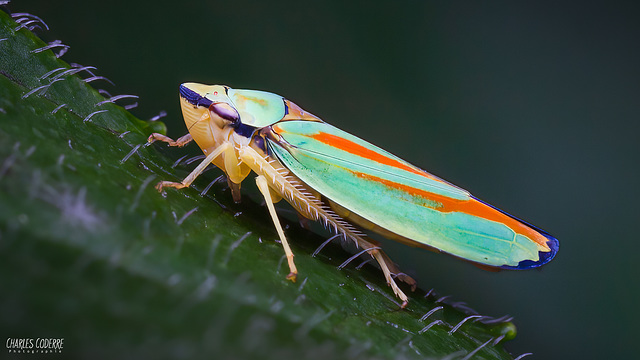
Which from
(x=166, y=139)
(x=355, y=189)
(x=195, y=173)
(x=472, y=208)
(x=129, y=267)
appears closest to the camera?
(x=129, y=267)

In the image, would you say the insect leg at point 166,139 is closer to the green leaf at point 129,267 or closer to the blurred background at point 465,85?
the green leaf at point 129,267

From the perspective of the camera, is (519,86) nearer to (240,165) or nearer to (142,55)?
(240,165)

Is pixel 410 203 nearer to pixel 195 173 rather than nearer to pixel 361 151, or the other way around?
pixel 361 151

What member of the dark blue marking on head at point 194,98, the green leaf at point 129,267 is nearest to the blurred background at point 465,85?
the dark blue marking on head at point 194,98

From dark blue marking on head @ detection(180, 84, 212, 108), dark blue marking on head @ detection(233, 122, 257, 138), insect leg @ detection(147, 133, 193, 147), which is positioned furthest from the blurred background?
dark blue marking on head @ detection(233, 122, 257, 138)

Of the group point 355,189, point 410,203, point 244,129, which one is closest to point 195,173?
point 244,129

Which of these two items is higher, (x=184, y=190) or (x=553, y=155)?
(x=553, y=155)

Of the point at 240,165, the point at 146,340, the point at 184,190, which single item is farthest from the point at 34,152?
the point at 240,165
